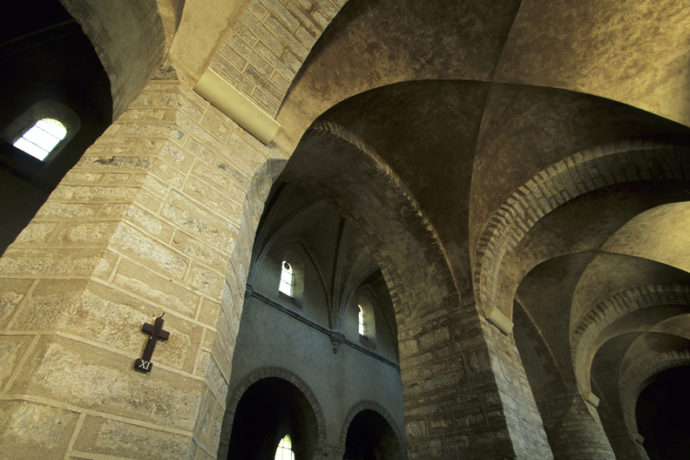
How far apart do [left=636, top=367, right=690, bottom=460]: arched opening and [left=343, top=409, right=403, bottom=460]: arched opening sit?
34.7 feet

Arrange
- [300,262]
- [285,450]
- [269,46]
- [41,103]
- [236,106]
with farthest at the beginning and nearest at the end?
[300,262] < [285,450] < [41,103] < [269,46] < [236,106]

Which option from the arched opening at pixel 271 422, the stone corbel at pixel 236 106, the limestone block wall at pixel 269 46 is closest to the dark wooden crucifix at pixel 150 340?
the stone corbel at pixel 236 106

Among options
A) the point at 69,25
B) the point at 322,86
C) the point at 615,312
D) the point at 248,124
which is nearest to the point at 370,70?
the point at 322,86

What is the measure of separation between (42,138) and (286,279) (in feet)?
20.1

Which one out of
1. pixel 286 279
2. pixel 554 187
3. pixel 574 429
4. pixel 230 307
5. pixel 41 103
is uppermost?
pixel 41 103

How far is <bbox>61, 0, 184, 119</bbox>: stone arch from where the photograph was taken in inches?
117

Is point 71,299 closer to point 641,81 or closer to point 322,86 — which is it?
point 322,86

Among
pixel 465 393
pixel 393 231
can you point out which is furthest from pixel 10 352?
pixel 393 231

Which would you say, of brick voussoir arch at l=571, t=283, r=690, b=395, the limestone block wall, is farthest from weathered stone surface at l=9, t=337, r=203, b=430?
brick voussoir arch at l=571, t=283, r=690, b=395

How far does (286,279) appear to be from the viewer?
34.9ft

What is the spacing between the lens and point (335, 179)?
5.66 meters

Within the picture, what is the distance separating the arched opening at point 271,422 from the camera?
28.9 feet

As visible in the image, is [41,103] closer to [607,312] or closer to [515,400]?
[515,400]

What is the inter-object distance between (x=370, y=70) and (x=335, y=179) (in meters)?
1.65
